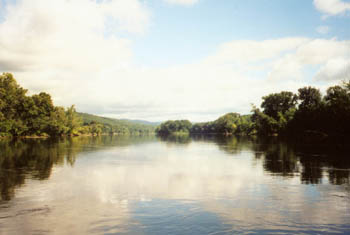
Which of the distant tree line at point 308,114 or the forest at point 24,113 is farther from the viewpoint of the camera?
the forest at point 24,113

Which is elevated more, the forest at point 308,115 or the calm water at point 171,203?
the forest at point 308,115

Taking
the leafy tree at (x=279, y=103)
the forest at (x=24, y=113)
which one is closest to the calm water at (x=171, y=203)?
the forest at (x=24, y=113)

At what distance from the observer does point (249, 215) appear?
11797 mm

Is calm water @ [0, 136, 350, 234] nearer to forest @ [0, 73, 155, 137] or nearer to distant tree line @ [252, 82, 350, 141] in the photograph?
distant tree line @ [252, 82, 350, 141]

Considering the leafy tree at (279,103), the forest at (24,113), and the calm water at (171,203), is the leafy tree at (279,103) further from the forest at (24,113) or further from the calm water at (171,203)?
the calm water at (171,203)

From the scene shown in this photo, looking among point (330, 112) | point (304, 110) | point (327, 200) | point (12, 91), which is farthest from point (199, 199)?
point (304, 110)

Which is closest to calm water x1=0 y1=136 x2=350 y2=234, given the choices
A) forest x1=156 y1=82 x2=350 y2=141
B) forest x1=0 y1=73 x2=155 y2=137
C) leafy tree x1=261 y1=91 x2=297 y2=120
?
forest x1=156 y1=82 x2=350 y2=141

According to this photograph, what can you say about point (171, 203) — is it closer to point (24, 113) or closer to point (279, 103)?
point (24, 113)

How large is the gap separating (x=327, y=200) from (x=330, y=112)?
75.2 metres

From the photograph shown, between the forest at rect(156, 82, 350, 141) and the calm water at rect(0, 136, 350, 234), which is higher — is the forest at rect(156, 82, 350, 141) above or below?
above

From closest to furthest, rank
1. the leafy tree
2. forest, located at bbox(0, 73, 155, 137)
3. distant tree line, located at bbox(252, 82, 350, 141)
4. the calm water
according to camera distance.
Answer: the calm water, distant tree line, located at bbox(252, 82, 350, 141), forest, located at bbox(0, 73, 155, 137), the leafy tree

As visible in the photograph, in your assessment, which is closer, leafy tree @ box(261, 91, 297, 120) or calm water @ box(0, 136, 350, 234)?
calm water @ box(0, 136, 350, 234)

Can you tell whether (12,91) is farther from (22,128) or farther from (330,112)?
(330,112)

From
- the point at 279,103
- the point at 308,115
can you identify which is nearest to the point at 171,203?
the point at 308,115
